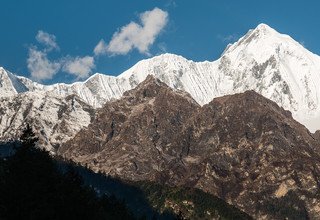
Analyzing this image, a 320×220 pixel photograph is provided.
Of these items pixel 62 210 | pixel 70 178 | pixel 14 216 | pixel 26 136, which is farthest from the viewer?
pixel 70 178

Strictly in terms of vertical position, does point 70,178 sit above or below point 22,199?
above

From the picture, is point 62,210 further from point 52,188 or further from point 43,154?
point 43,154

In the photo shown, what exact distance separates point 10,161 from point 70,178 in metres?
10.7

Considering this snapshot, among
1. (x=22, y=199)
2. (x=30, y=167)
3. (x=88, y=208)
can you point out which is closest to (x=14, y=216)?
(x=22, y=199)

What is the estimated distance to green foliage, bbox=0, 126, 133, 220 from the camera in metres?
67.8

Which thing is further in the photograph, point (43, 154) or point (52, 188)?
point (43, 154)

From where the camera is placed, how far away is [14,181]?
70.7m

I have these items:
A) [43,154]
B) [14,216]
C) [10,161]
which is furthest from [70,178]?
[14,216]

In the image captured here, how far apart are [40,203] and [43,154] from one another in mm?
12456

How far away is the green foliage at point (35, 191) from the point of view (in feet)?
222

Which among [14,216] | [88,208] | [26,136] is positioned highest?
[26,136]

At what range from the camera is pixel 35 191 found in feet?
233

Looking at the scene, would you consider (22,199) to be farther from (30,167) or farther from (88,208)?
(88,208)

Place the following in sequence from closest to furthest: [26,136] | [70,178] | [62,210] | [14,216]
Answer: [14,216], [62,210], [26,136], [70,178]
